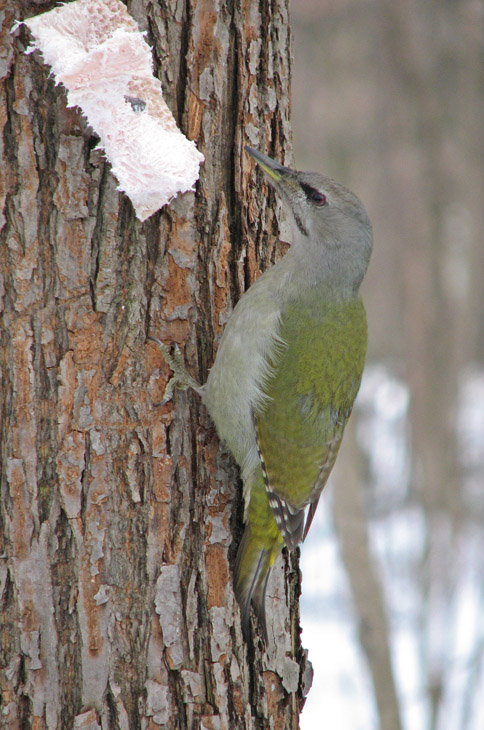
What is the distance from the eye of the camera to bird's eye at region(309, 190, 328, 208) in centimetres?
296

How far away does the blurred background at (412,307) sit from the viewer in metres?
6.55

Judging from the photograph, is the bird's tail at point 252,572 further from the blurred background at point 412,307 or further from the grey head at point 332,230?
the blurred background at point 412,307

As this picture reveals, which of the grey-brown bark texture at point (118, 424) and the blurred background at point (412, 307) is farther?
the blurred background at point (412, 307)

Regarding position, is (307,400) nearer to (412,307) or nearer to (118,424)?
(118,424)

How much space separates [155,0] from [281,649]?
7.13ft

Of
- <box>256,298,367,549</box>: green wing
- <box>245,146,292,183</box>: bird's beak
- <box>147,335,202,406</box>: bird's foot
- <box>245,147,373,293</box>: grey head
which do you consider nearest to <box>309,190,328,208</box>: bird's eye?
<box>245,147,373,293</box>: grey head

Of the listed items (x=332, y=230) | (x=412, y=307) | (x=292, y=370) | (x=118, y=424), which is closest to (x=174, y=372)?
(x=118, y=424)

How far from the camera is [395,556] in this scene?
7863mm

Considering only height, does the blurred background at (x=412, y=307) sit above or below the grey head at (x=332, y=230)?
above

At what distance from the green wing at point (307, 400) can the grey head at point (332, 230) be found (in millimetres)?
182

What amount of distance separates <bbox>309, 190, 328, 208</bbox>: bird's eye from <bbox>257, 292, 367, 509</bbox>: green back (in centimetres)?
37

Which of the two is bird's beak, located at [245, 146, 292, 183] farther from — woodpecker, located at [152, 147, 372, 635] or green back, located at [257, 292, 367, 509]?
green back, located at [257, 292, 367, 509]

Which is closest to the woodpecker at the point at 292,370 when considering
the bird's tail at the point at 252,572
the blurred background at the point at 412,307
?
the bird's tail at the point at 252,572

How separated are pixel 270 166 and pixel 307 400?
2.91 feet
